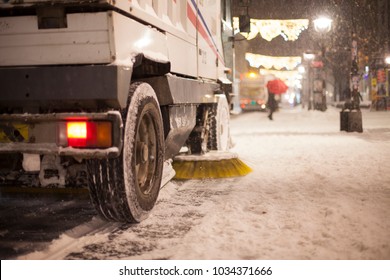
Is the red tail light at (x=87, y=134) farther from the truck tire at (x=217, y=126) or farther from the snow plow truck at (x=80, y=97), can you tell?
the truck tire at (x=217, y=126)

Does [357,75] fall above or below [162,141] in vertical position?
above

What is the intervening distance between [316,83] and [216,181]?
1153 inches

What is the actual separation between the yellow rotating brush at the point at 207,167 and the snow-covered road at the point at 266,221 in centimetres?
16

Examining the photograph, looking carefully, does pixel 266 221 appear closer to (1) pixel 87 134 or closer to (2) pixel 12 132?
(1) pixel 87 134

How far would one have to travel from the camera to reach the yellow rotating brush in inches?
251

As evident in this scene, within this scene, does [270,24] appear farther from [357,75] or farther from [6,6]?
[6,6]

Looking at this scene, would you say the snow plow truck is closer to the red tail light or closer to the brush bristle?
the red tail light

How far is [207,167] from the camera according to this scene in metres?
6.44

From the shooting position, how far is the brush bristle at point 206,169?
638 centimetres
